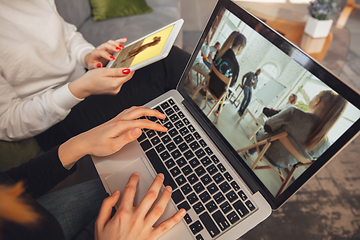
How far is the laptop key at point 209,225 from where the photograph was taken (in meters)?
0.48

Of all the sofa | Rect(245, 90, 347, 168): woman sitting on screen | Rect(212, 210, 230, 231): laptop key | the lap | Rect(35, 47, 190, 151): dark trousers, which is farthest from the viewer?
the sofa

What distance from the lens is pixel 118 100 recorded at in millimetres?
819

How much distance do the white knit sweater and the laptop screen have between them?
0.50m

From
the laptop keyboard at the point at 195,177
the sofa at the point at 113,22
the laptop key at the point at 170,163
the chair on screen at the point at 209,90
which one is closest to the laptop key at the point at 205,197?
the laptop keyboard at the point at 195,177

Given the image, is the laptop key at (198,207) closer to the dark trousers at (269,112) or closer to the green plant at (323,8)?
the dark trousers at (269,112)

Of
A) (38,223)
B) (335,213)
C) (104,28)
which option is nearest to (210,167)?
(38,223)

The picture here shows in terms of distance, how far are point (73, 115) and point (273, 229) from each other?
3.32ft

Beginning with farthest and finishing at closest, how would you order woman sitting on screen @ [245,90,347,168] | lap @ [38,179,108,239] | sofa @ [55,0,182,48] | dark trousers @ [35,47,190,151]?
sofa @ [55,0,182,48]
dark trousers @ [35,47,190,151]
lap @ [38,179,108,239]
woman sitting on screen @ [245,90,347,168]

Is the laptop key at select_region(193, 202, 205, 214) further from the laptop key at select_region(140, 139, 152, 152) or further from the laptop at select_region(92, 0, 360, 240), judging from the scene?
the laptop key at select_region(140, 139, 152, 152)

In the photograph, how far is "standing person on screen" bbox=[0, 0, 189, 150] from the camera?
2.21 ft

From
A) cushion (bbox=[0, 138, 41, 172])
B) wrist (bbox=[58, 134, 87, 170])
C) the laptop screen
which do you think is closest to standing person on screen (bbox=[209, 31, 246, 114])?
the laptop screen

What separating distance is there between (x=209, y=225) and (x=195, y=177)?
0.40 ft

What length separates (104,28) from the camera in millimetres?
1374

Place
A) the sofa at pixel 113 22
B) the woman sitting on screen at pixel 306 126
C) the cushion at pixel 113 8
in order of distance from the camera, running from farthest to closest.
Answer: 1. the cushion at pixel 113 8
2. the sofa at pixel 113 22
3. the woman sitting on screen at pixel 306 126
